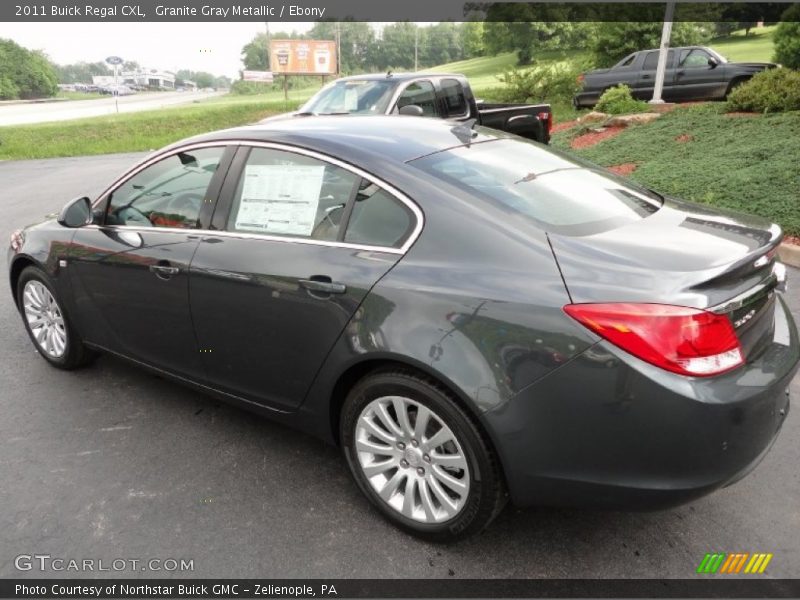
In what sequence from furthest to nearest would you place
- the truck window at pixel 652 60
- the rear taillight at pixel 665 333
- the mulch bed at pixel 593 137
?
the truck window at pixel 652 60 < the mulch bed at pixel 593 137 < the rear taillight at pixel 665 333

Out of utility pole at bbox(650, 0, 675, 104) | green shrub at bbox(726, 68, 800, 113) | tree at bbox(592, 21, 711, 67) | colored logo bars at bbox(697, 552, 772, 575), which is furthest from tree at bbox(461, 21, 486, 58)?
colored logo bars at bbox(697, 552, 772, 575)

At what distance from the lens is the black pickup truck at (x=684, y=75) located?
15.4 metres

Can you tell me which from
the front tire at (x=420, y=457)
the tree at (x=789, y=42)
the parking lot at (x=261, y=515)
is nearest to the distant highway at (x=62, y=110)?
the tree at (x=789, y=42)

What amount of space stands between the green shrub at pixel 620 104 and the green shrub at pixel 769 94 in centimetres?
272

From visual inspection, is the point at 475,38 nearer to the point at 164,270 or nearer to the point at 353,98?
the point at 353,98

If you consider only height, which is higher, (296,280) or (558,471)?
(296,280)

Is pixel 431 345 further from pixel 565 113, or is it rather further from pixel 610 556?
pixel 565 113

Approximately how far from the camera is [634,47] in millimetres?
25656

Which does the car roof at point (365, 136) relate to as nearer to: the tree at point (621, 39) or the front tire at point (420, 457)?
the front tire at point (420, 457)

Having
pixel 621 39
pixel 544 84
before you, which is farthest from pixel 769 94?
pixel 621 39

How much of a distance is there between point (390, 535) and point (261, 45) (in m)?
104

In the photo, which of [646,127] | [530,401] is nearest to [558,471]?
[530,401]

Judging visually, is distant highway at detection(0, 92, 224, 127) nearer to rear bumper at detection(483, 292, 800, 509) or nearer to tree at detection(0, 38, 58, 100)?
tree at detection(0, 38, 58, 100)

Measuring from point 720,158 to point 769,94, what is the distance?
3.08 m
